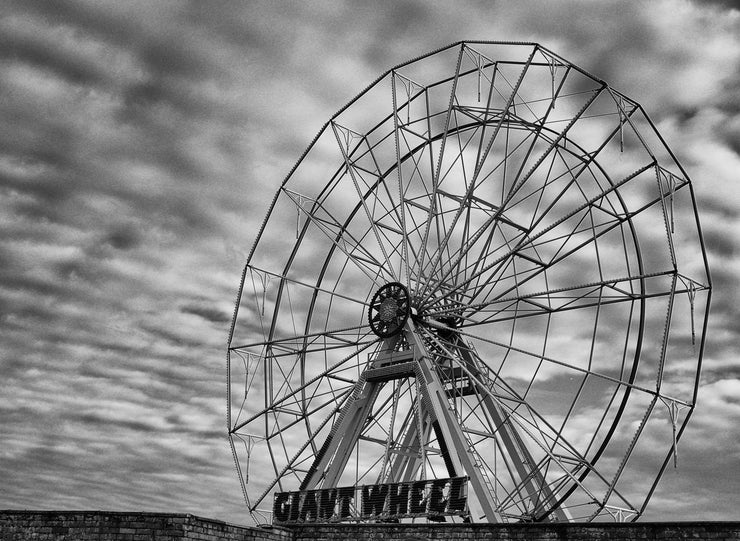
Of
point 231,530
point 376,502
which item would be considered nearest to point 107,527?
point 231,530

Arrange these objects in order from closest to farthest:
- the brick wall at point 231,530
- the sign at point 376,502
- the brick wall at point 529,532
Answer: the brick wall at point 529,532 < the brick wall at point 231,530 < the sign at point 376,502

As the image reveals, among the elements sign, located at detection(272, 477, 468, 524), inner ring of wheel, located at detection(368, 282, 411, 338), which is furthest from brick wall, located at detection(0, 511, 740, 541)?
inner ring of wheel, located at detection(368, 282, 411, 338)

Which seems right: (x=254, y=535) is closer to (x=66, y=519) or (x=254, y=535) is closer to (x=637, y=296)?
(x=66, y=519)

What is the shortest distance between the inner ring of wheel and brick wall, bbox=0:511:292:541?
10.5 meters

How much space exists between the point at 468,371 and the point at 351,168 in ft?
34.7

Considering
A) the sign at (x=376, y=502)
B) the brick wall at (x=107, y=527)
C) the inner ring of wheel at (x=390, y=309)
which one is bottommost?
the brick wall at (x=107, y=527)

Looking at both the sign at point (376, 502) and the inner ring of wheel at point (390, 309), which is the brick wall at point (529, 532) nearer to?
the sign at point (376, 502)

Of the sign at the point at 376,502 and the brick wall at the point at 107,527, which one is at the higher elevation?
the sign at the point at 376,502

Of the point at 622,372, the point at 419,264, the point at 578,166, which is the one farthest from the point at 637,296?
the point at 419,264

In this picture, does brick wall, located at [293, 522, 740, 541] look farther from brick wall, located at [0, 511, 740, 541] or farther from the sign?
the sign

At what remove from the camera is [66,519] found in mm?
21766

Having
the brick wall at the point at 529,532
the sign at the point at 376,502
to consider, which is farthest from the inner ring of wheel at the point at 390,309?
the brick wall at the point at 529,532

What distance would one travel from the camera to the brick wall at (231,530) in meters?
19.8

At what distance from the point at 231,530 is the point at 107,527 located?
3085mm
